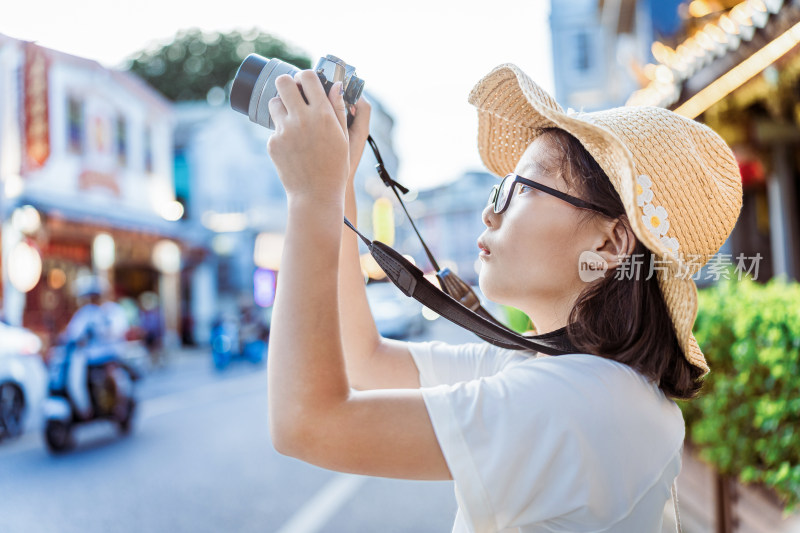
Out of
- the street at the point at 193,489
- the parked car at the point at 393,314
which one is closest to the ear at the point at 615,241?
the street at the point at 193,489

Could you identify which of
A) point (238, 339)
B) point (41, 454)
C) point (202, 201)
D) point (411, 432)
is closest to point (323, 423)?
point (411, 432)

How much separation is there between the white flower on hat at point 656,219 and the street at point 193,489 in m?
3.02

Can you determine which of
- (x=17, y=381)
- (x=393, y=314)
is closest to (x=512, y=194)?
(x=17, y=381)

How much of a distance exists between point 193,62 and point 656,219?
30265 mm

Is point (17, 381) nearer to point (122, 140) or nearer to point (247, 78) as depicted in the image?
point (247, 78)

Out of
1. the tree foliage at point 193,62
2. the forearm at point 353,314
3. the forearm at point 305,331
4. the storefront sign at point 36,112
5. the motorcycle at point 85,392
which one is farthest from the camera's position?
the tree foliage at point 193,62

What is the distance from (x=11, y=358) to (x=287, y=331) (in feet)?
22.1

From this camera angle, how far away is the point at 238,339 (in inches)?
514

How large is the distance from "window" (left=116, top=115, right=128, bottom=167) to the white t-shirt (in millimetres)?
16985

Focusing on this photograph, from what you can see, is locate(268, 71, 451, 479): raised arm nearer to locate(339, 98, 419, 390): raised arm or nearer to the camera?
the camera

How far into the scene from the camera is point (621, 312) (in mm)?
1115

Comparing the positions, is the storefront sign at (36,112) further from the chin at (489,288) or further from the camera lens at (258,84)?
the chin at (489,288)

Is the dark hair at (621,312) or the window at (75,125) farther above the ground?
the window at (75,125)

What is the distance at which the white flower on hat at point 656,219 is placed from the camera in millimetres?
1058
